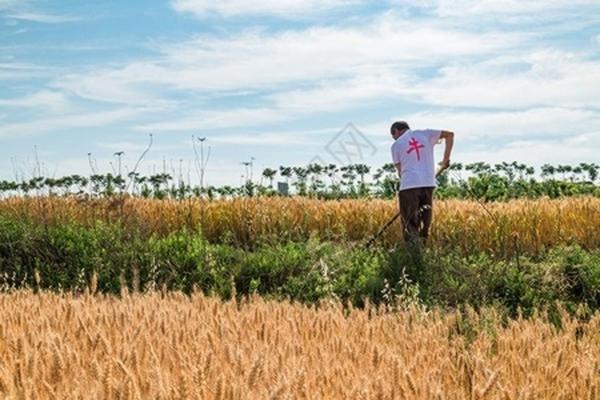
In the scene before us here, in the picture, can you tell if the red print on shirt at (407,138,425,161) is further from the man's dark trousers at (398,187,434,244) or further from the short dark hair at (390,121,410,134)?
the man's dark trousers at (398,187,434,244)

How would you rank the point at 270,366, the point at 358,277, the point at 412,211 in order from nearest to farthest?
the point at 270,366 → the point at 358,277 → the point at 412,211

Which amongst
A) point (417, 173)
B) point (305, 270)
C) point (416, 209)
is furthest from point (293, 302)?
point (417, 173)

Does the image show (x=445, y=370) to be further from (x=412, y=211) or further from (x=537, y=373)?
(x=412, y=211)

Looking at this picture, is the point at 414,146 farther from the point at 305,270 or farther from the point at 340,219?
the point at 340,219

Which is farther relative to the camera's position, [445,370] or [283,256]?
[283,256]

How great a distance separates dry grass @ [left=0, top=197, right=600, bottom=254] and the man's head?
1794 mm

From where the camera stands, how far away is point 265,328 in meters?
3.36

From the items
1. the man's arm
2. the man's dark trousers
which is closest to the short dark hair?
the man's arm

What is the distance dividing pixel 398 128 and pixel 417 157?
2.08 feet

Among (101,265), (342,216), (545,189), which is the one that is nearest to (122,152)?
(342,216)

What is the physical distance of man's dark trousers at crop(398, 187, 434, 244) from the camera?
1213 centimetres

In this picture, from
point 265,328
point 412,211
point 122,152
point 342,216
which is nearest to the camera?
point 265,328

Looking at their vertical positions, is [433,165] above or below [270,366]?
above

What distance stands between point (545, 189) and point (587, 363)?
24782 mm
